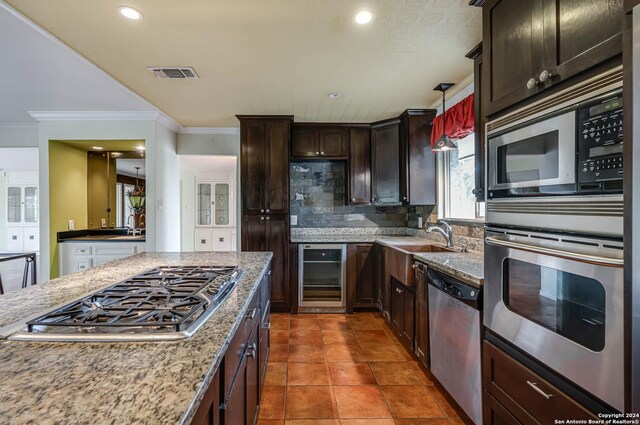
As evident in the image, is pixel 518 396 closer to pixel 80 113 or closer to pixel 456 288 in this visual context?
pixel 456 288

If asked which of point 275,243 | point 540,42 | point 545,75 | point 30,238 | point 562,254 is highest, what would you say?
point 540,42

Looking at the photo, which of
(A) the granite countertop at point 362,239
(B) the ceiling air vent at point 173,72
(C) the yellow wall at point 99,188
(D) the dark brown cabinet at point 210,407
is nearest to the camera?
(D) the dark brown cabinet at point 210,407

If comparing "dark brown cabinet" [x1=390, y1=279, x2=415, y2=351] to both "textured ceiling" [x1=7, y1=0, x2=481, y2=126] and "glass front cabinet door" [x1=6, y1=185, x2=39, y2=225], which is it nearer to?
"textured ceiling" [x1=7, y1=0, x2=481, y2=126]

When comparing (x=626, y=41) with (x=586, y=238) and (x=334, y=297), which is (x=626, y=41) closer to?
(x=586, y=238)

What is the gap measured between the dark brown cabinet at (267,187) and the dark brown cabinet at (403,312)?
1.33m

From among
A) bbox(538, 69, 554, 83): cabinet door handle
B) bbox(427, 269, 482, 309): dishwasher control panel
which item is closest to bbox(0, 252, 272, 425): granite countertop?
bbox(427, 269, 482, 309): dishwasher control panel

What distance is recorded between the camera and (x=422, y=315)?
2.25 meters

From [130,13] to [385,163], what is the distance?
2808 mm

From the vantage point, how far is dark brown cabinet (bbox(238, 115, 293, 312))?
3.64 meters

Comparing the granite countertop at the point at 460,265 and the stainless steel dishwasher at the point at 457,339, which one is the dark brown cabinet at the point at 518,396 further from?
the granite countertop at the point at 460,265

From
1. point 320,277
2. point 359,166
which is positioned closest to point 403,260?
point 320,277

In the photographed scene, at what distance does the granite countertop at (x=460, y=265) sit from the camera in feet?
5.27

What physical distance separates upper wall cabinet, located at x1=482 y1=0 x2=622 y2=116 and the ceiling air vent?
216 cm

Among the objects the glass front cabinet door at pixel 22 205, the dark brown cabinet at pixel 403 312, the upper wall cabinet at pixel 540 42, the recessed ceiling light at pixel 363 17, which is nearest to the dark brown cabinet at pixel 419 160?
the dark brown cabinet at pixel 403 312
